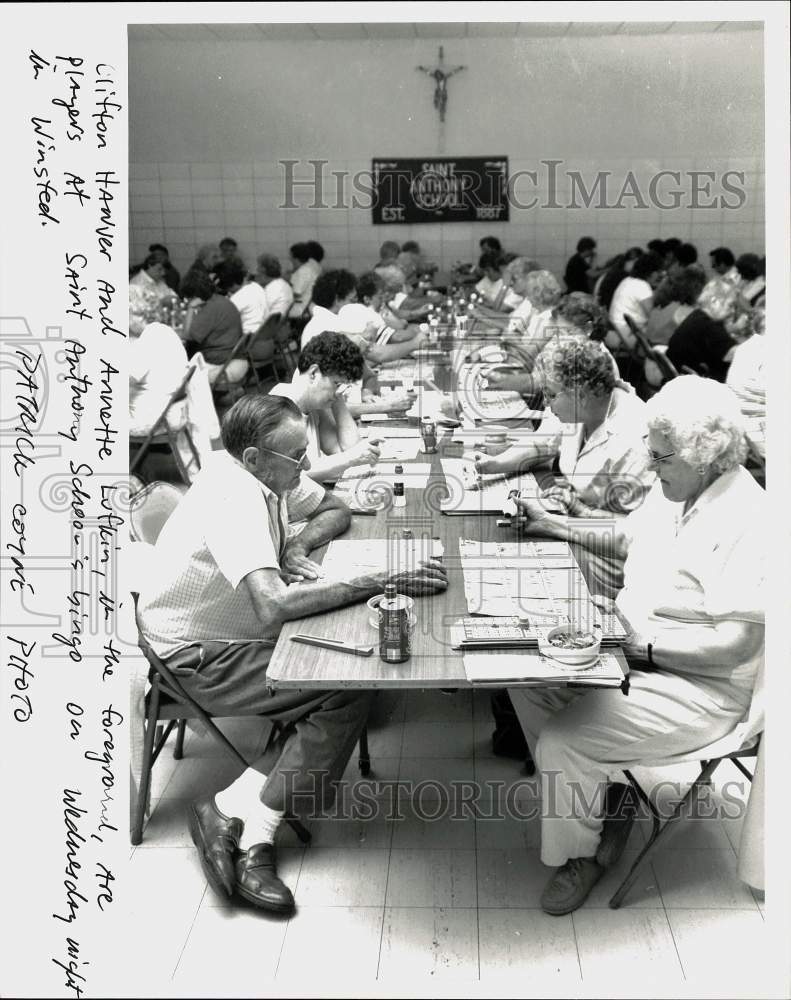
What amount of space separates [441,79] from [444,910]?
31.8 ft

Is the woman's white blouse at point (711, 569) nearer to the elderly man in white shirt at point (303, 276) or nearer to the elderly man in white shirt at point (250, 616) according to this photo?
the elderly man in white shirt at point (250, 616)

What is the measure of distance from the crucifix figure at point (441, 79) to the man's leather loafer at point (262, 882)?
31.3ft

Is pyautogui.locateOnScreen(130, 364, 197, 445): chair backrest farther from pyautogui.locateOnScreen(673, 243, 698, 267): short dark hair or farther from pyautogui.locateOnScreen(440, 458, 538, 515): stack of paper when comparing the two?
pyautogui.locateOnScreen(673, 243, 698, 267): short dark hair

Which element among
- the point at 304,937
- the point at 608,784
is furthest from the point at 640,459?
the point at 304,937

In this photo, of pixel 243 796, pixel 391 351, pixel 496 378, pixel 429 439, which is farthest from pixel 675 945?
pixel 391 351

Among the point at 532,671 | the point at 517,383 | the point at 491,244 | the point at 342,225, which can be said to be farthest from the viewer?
the point at 342,225

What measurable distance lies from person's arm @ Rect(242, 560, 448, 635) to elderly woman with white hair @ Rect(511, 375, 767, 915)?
0.48 meters

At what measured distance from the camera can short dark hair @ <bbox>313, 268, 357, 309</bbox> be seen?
6918mm

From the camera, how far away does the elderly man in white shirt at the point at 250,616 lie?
291 centimetres

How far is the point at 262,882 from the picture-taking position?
2891 mm

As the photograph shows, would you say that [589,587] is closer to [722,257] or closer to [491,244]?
[722,257]

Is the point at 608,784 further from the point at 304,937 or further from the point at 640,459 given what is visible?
the point at 640,459

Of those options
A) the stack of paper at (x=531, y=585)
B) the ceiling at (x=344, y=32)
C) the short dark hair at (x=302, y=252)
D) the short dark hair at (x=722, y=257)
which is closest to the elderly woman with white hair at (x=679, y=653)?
→ the stack of paper at (x=531, y=585)

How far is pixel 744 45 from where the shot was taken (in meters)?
3.36
